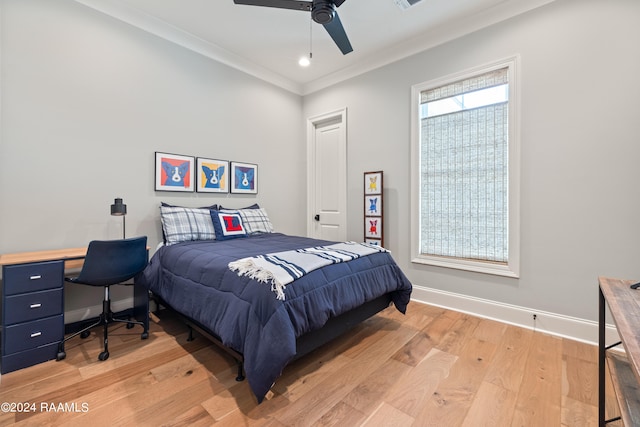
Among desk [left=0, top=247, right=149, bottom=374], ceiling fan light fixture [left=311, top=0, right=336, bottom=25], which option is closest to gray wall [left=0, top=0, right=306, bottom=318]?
desk [left=0, top=247, right=149, bottom=374]

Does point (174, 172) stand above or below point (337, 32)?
below

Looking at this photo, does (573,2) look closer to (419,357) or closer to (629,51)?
(629,51)

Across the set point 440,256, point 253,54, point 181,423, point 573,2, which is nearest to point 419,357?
point 440,256

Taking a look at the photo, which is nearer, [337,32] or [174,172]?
[337,32]

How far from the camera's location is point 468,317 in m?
2.83

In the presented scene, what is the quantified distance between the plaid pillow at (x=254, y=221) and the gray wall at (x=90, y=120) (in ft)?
1.10

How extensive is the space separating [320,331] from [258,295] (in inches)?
23.8

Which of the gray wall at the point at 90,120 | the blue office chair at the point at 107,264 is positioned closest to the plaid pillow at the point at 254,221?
the gray wall at the point at 90,120

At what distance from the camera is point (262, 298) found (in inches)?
63.3

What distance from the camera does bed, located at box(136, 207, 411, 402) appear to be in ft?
5.06

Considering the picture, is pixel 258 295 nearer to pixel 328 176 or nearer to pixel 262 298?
pixel 262 298

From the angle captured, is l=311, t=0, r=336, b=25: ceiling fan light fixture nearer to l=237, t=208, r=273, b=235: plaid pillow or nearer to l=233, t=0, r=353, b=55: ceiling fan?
l=233, t=0, r=353, b=55: ceiling fan

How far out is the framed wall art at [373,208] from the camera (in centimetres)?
357

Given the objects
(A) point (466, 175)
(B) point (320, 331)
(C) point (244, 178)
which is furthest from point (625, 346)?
(C) point (244, 178)
